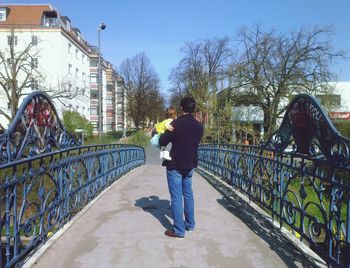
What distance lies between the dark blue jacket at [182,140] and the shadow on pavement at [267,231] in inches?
54.7

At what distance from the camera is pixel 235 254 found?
4.65 metres

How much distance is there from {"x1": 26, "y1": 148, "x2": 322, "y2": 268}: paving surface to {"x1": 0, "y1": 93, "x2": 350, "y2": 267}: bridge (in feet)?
0.04

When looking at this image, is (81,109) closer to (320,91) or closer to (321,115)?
(320,91)

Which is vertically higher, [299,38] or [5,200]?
[299,38]

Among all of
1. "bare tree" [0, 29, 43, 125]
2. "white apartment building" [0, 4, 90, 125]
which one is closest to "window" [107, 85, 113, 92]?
"white apartment building" [0, 4, 90, 125]

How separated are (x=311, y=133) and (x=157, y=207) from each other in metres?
3.62

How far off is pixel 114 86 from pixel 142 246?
79.3 metres

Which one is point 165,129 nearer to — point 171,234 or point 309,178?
point 171,234

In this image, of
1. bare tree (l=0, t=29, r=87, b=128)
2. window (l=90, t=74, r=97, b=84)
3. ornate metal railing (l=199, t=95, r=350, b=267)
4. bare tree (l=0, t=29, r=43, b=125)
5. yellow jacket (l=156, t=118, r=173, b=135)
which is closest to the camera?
ornate metal railing (l=199, t=95, r=350, b=267)

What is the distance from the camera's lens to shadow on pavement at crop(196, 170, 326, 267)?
4.40 m

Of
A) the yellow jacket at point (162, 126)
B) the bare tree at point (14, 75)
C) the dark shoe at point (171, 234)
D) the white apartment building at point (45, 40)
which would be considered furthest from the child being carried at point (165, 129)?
the white apartment building at point (45, 40)

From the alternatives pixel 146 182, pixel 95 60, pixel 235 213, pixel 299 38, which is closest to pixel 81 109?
pixel 95 60

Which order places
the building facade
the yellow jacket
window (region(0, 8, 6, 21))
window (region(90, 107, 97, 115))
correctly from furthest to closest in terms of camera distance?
window (region(90, 107, 97, 115)), window (region(0, 8, 6, 21)), the building facade, the yellow jacket

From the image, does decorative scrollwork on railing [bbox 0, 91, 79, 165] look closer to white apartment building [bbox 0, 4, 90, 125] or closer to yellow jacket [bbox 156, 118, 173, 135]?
yellow jacket [bbox 156, 118, 173, 135]
